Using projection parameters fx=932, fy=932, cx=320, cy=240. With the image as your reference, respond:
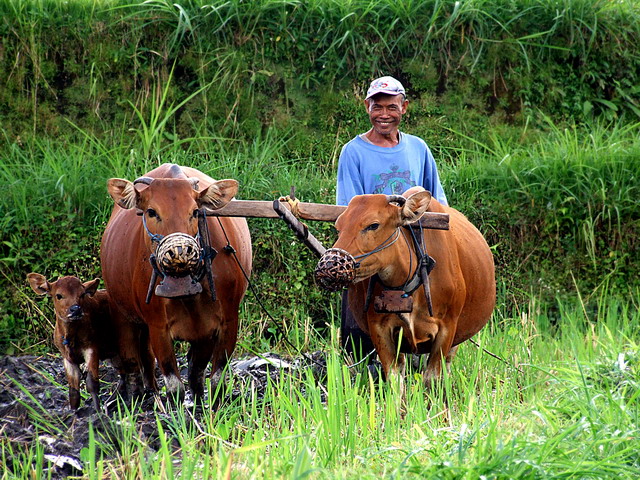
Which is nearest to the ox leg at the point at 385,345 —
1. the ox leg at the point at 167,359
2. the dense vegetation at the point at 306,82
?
the ox leg at the point at 167,359

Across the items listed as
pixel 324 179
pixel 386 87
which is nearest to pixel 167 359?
pixel 386 87

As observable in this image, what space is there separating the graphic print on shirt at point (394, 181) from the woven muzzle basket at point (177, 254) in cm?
173

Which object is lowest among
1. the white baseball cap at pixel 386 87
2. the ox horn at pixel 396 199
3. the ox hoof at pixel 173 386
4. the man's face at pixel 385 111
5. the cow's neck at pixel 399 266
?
the ox hoof at pixel 173 386

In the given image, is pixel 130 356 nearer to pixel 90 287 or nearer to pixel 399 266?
pixel 90 287

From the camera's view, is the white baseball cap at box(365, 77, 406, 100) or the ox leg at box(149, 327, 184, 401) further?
the white baseball cap at box(365, 77, 406, 100)

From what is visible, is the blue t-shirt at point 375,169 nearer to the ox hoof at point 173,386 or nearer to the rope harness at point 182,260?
the rope harness at point 182,260

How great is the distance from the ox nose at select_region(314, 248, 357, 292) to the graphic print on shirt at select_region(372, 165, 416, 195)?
1518 millimetres

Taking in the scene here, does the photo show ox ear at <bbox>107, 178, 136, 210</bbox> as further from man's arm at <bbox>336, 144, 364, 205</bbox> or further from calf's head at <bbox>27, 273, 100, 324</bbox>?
man's arm at <bbox>336, 144, 364, 205</bbox>

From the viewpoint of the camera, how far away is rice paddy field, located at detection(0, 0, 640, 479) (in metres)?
5.01

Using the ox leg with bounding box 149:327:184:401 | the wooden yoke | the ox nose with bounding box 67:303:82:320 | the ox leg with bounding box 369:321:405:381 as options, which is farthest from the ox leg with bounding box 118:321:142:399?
the ox leg with bounding box 369:321:405:381

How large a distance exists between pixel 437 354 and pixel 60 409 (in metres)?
2.72

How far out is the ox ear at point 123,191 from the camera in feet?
18.3

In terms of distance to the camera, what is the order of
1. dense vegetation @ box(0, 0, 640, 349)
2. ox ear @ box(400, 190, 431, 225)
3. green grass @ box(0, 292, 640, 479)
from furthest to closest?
1. dense vegetation @ box(0, 0, 640, 349)
2. ox ear @ box(400, 190, 431, 225)
3. green grass @ box(0, 292, 640, 479)

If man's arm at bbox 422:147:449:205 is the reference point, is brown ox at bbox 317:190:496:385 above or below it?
below
